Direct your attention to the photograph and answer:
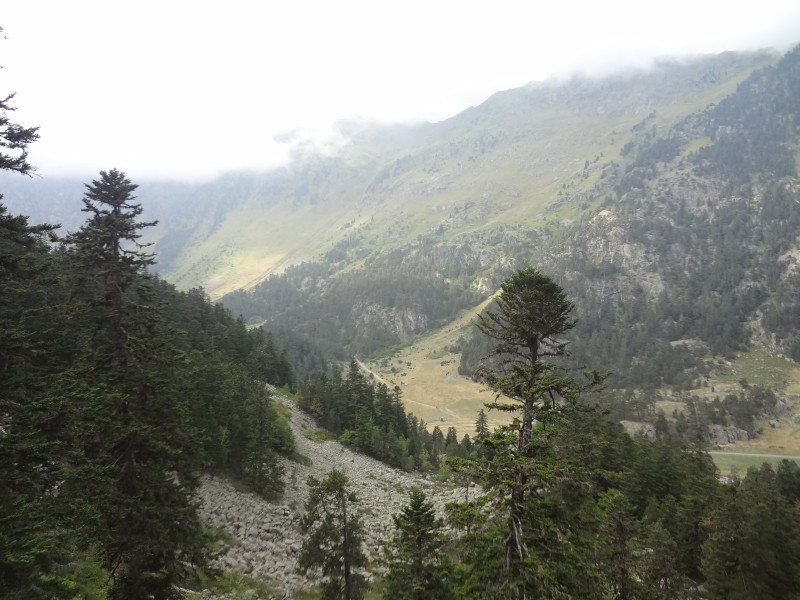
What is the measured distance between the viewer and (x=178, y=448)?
60.8ft

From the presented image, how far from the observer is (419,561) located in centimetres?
1761

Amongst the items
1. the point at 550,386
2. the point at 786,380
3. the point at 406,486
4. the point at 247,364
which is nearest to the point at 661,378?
the point at 786,380

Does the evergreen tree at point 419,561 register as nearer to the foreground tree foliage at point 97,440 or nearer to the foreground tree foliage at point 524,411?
the foreground tree foliage at point 524,411

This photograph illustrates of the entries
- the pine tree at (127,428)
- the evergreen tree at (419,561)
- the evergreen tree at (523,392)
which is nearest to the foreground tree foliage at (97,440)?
the pine tree at (127,428)

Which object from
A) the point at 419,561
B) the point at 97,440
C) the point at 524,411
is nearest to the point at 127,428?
the point at 97,440

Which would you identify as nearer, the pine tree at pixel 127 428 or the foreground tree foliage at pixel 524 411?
the foreground tree foliage at pixel 524 411

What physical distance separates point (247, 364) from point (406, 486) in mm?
33324

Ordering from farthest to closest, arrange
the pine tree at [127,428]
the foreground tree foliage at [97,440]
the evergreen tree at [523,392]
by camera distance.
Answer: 1. the pine tree at [127,428]
2. the evergreen tree at [523,392]
3. the foreground tree foliage at [97,440]

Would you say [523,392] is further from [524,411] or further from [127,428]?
[127,428]

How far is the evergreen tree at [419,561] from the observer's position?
1736 centimetres

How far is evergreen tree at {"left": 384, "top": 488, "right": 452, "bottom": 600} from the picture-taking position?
57.0 feet

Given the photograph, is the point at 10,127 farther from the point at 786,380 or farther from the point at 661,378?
the point at 786,380

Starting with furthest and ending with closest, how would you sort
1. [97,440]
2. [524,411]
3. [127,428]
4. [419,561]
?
[419,561], [97,440], [127,428], [524,411]

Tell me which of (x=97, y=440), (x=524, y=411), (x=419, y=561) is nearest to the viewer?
(x=524, y=411)
